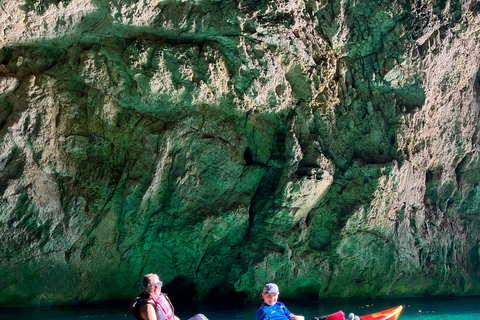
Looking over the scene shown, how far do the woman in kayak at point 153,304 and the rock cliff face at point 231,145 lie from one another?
5784mm

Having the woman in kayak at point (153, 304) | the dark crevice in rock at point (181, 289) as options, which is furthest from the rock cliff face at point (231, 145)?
the woman in kayak at point (153, 304)

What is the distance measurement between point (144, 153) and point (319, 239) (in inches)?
165

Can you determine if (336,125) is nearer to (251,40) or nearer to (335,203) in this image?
(335,203)

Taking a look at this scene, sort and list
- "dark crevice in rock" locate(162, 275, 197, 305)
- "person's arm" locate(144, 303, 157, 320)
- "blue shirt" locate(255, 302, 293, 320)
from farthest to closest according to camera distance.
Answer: "dark crevice in rock" locate(162, 275, 197, 305)
"blue shirt" locate(255, 302, 293, 320)
"person's arm" locate(144, 303, 157, 320)

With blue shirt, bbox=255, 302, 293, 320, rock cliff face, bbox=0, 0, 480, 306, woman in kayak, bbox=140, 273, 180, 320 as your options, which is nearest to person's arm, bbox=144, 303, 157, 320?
woman in kayak, bbox=140, 273, 180, 320

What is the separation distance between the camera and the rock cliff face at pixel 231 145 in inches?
367

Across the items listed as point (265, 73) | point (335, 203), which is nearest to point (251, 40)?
point (265, 73)

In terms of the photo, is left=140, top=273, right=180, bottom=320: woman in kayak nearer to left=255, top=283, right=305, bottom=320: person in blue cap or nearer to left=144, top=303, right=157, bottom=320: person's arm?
left=144, top=303, right=157, bottom=320: person's arm

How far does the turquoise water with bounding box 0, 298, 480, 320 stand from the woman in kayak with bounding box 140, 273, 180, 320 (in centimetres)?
464

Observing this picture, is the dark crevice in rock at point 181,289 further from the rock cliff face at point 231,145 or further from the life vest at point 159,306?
the life vest at point 159,306

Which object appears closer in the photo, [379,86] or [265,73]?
[265,73]

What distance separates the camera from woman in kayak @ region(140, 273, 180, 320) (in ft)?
13.0

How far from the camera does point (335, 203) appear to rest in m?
10.8

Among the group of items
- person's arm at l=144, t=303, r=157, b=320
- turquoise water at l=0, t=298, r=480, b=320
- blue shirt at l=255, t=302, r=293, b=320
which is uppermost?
person's arm at l=144, t=303, r=157, b=320
